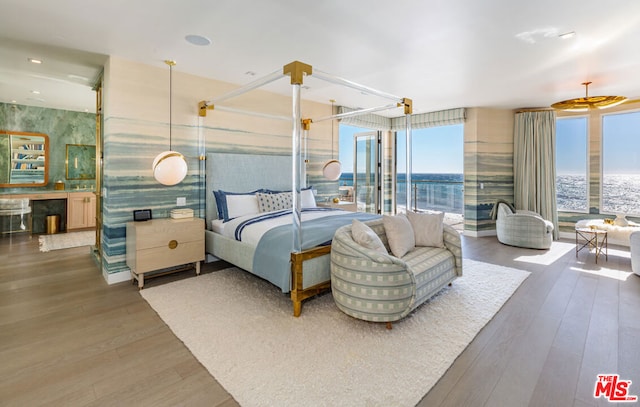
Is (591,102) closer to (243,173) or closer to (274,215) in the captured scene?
(274,215)

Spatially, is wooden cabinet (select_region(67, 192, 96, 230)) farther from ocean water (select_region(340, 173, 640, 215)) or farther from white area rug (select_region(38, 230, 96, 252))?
ocean water (select_region(340, 173, 640, 215))

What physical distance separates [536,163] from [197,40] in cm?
663

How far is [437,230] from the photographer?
140 inches

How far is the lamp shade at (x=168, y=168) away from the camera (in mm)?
3662

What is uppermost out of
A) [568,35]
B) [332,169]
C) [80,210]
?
[568,35]

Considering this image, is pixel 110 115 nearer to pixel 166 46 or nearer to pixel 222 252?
pixel 166 46

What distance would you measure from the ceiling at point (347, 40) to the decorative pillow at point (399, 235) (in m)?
1.90

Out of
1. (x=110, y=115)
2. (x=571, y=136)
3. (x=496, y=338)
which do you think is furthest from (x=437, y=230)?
(x=571, y=136)

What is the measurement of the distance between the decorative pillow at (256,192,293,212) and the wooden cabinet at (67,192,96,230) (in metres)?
4.71

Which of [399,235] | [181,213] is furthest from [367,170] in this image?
[181,213]

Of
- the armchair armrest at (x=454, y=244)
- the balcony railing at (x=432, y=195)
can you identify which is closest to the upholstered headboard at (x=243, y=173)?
the armchair armrest at (x=454, y=244)

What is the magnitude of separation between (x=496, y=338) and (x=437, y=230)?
1.29m

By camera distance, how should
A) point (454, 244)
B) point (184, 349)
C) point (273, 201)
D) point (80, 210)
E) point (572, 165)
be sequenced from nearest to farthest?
point (184, 349) → point (454, 244) → point (273, 201) → point (572, 165) → point (80, 210)

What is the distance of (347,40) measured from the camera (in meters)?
3.25
